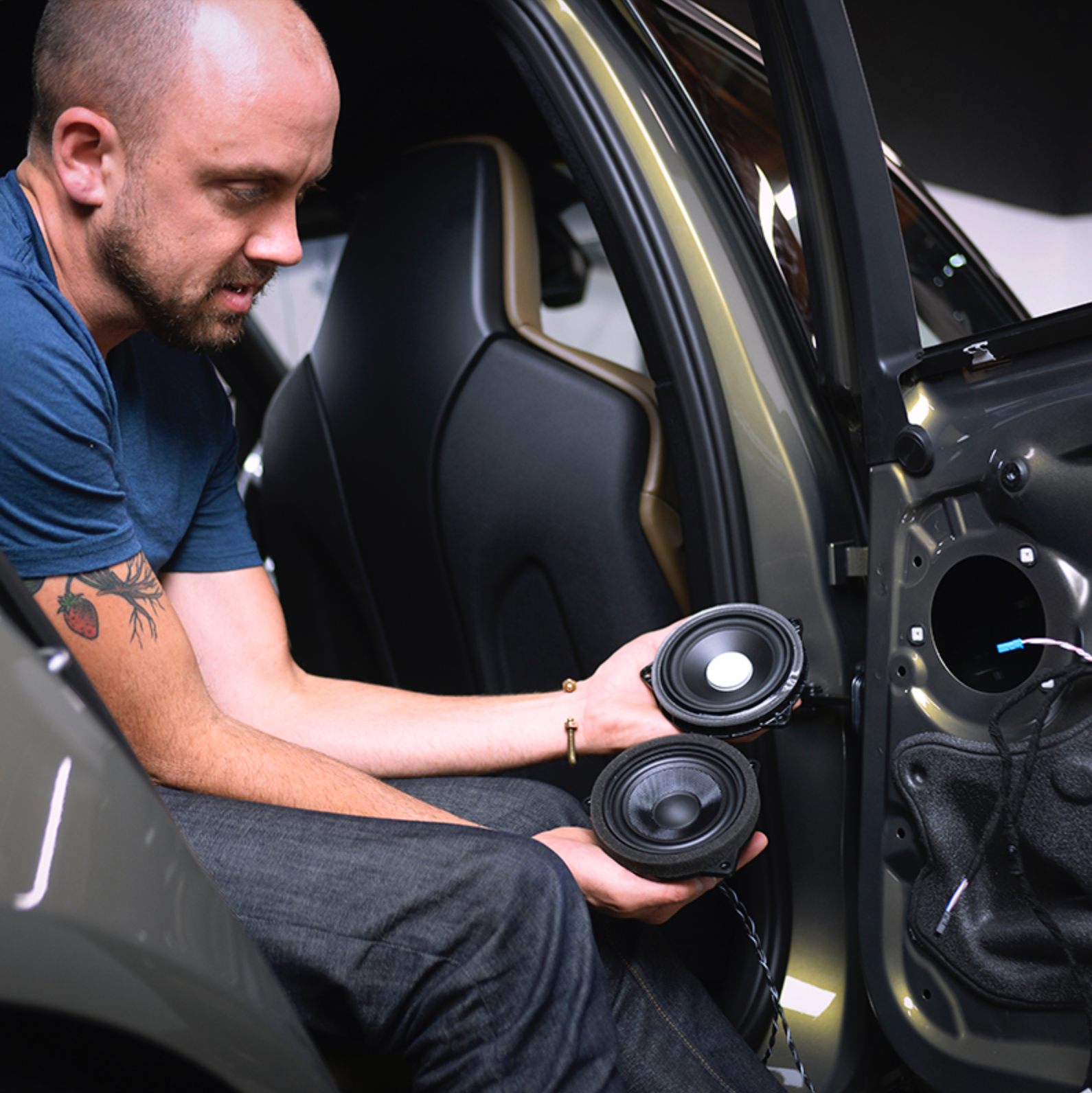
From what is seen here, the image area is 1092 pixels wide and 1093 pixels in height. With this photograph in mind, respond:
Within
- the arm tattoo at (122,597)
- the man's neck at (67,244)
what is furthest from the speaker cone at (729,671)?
the man's neck at (67,244)

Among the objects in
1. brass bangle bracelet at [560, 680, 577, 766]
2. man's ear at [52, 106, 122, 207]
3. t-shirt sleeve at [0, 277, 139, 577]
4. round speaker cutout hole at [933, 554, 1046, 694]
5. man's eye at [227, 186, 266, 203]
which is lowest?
brass bangle bracelet at [560, 680, 577, 766]

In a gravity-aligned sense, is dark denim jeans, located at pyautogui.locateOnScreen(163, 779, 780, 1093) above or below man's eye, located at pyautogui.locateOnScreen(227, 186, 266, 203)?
below

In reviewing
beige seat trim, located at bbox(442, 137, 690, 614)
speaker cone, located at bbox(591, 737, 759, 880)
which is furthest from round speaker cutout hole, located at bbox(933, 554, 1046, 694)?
beige seat trim, located at bbox(442, 137, 690, 614)

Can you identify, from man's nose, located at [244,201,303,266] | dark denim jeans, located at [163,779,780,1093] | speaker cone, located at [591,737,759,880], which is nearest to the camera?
dark denim jeans, located at [163,779,780,1093]

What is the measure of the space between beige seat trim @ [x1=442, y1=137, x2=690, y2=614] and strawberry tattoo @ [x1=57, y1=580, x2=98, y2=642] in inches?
30.9

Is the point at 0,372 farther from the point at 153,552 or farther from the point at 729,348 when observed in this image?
the point at 729,348

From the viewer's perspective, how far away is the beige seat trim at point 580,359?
60.5 inches

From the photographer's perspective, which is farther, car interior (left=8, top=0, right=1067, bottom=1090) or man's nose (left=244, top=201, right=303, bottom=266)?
car interior (left=8, top=0, right=1067, bottom=1090)

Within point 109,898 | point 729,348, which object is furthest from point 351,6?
point 109,898

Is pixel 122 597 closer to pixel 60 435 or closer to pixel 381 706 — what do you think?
pixel 60 435

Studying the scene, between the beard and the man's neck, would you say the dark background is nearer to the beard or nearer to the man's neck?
the man's neck

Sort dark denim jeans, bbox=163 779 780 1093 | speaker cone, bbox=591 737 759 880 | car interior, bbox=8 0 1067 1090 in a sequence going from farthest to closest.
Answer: car interior, bbox=8 0 1067 1090 → speaker cone, bbox=591 737 759 880 → dark denim jeans, bbox=163 779 780 1093

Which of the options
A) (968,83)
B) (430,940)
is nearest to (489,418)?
(430,940)

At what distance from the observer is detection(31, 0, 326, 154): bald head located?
1.20m
